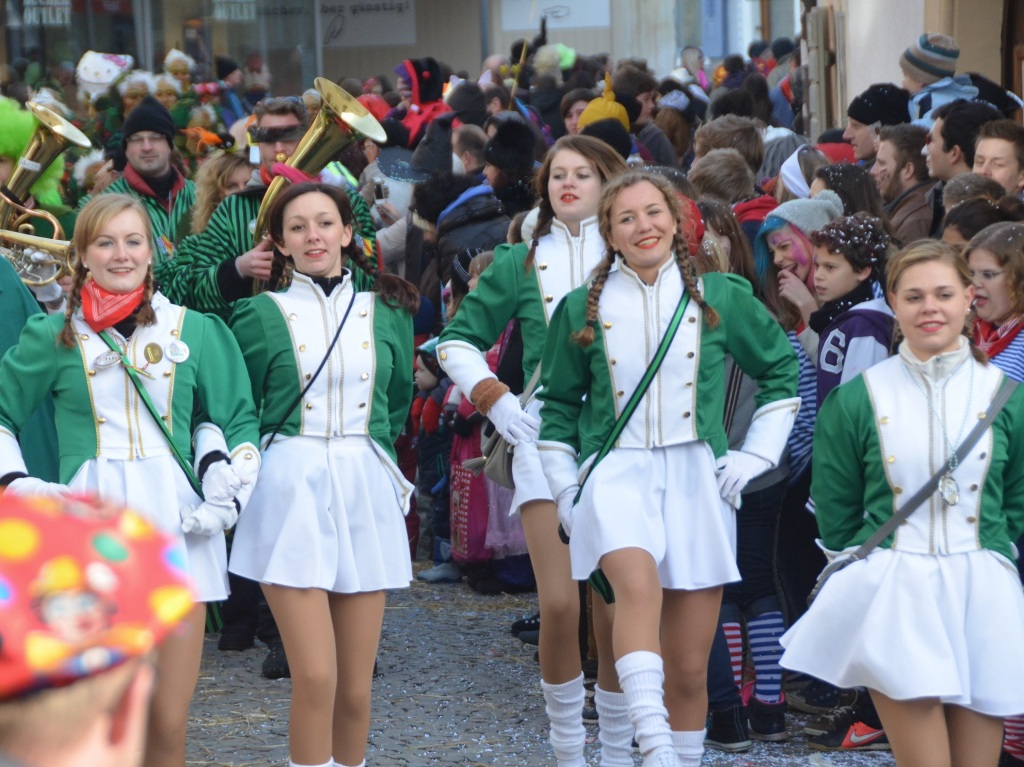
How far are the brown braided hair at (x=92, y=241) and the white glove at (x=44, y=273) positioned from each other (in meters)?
1.57

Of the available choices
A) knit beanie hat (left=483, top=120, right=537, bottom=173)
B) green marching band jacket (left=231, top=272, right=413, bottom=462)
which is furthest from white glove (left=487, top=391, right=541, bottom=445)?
knit beanie hat (left=483, top=120, right=537, bottom=173)

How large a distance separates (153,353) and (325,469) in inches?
22.4

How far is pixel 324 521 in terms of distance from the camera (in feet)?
14.4

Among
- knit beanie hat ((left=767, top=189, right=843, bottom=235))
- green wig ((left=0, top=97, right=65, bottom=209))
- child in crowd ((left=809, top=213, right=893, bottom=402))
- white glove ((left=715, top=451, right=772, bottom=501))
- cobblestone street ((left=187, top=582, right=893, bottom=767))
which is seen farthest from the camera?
green wig ((left=0, top=97, right=65, bottom=209))

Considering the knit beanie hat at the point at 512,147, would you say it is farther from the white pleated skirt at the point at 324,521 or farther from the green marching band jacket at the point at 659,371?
the white pleated skirt at the point at 324,521

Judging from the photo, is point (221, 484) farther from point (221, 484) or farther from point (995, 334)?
point (995, 334)

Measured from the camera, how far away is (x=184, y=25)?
2256 cm

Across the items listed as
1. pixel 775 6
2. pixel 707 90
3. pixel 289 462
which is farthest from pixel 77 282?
pixel 775 6

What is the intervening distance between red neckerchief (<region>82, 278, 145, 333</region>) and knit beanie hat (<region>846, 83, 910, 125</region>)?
5.14 metres

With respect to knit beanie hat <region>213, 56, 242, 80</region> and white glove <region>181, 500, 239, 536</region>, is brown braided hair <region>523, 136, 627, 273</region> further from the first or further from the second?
knit beanie hat <region>213, 56, 242, 80</region>

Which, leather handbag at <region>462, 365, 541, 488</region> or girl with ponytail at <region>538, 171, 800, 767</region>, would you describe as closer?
girl with ponytail at <region>538, 171, 800, 767</region>

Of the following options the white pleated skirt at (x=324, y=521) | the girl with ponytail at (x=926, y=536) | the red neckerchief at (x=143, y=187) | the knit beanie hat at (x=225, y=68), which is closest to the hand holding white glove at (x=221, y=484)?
the white pleated skirt at (x=324, y=521)

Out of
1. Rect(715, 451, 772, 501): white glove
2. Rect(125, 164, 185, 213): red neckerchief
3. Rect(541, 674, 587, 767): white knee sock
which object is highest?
Rect(125, 164, 185, 213): red neckerchief

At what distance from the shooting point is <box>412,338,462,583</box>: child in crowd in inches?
306
